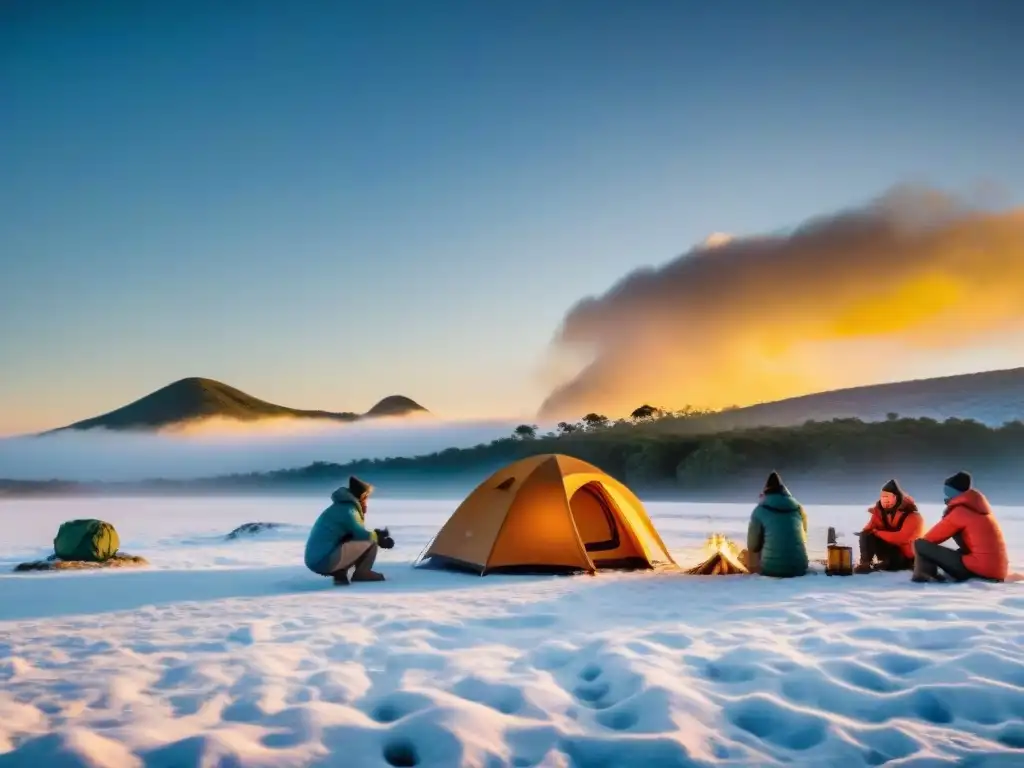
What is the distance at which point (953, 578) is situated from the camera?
9602 millimetres

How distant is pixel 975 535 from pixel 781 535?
215cm

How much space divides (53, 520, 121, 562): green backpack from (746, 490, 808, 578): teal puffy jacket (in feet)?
33.2

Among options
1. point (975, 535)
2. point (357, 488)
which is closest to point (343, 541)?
point (357, 488)

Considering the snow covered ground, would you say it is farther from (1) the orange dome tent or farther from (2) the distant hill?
(2) the distant hill

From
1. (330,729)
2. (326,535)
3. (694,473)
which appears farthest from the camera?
(694,473)

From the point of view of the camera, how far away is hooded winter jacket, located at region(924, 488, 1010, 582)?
368 inches

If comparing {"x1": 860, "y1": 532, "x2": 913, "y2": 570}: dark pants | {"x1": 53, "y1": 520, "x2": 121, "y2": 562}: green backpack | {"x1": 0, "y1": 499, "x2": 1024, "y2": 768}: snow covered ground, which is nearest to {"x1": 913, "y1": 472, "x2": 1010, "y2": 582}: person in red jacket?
{"x1": 0, "y1": 499, "x2": 1024, "y2": 768}: snow covered ground

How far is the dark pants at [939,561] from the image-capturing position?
9516mm

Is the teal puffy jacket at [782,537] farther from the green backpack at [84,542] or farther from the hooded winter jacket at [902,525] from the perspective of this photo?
the green backpack at [84,542]

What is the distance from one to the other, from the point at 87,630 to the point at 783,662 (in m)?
5.98

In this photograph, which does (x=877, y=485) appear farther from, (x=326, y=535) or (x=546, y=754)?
(x=546, y=754)

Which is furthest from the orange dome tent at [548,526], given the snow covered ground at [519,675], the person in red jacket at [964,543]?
the person in red jacket at [964,543]

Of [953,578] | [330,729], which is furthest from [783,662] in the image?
[953,578]

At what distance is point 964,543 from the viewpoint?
9555 mm
